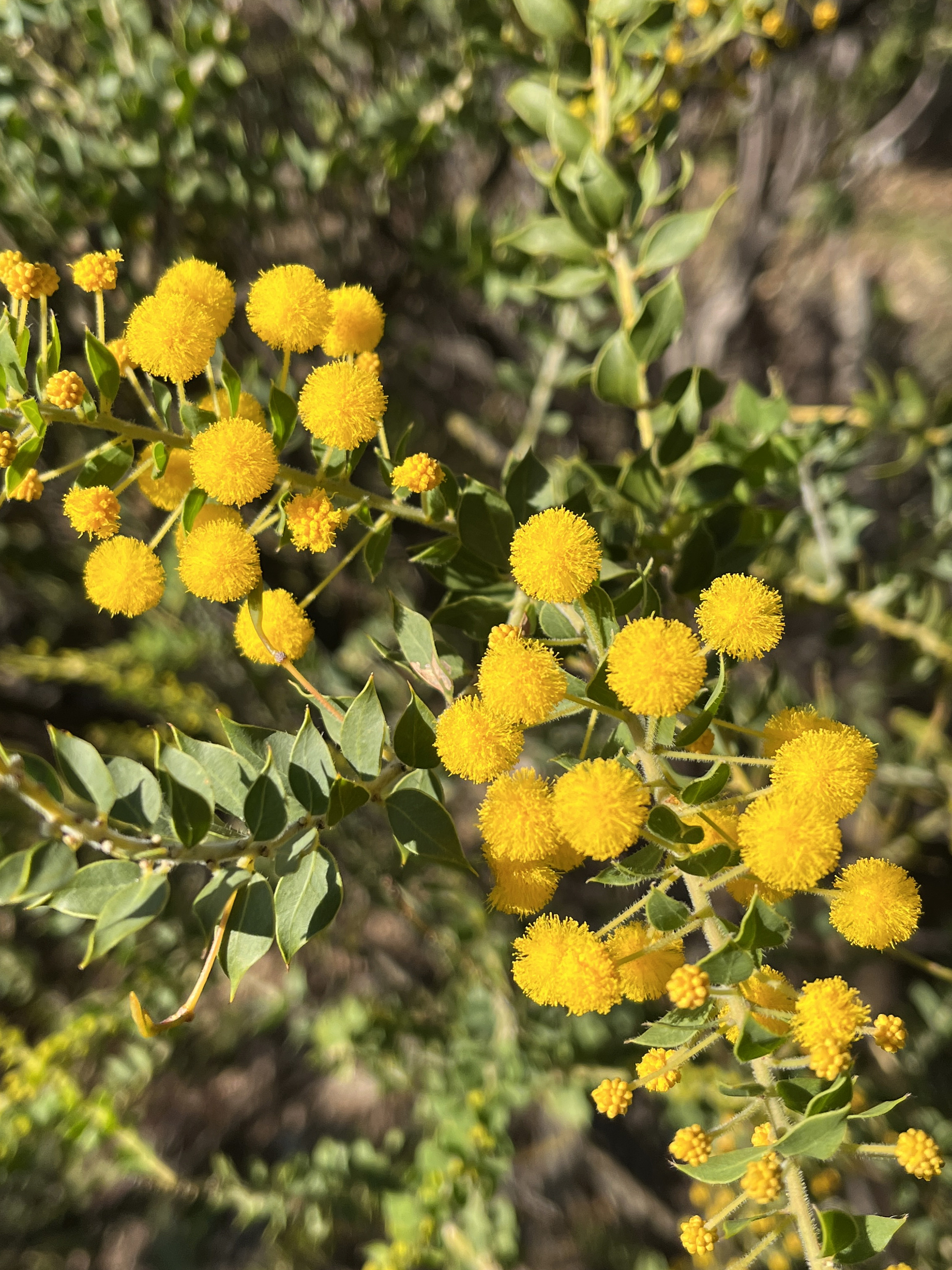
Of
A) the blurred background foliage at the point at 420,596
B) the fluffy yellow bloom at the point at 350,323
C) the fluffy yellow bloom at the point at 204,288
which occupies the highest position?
A: the fluffy yellow bloom at the point at 204,288

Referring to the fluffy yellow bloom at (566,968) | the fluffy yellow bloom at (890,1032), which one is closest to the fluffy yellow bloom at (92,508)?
the fluffy yellow bloom at (566,968)

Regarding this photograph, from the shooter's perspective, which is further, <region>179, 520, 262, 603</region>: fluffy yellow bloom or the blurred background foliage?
the blurred background foliage

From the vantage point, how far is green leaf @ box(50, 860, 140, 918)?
84 centimetres

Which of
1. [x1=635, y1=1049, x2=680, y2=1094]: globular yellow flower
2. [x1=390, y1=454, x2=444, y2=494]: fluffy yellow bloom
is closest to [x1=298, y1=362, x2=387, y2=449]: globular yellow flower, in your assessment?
[x1=390, y1=454, x2=444, y2=494]: fluffy yellow bloom

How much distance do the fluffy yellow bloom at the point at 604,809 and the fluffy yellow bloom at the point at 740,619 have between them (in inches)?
7.5

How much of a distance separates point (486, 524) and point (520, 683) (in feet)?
1.04

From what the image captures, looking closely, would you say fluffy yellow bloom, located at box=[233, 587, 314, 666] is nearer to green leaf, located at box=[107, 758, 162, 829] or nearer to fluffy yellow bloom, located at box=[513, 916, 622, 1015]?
green leaf, located at box=[107, 758, 162, 829]

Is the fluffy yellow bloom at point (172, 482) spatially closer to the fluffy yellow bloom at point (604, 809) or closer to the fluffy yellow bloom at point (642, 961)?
the fluffy yellow bloom at point (604, 809)

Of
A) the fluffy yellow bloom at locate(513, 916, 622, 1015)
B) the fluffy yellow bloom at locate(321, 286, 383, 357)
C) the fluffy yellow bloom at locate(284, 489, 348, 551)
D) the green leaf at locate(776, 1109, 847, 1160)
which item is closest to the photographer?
the green leaf at locate(776, 1109, 847, 1160)

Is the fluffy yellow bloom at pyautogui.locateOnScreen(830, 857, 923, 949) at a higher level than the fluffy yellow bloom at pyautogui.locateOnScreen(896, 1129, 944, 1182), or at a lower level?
higher

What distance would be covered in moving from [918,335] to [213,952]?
14.2ft

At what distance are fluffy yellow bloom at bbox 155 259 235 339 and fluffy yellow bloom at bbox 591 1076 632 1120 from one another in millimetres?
985

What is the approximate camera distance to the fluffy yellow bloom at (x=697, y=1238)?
883mm

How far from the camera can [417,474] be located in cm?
99
